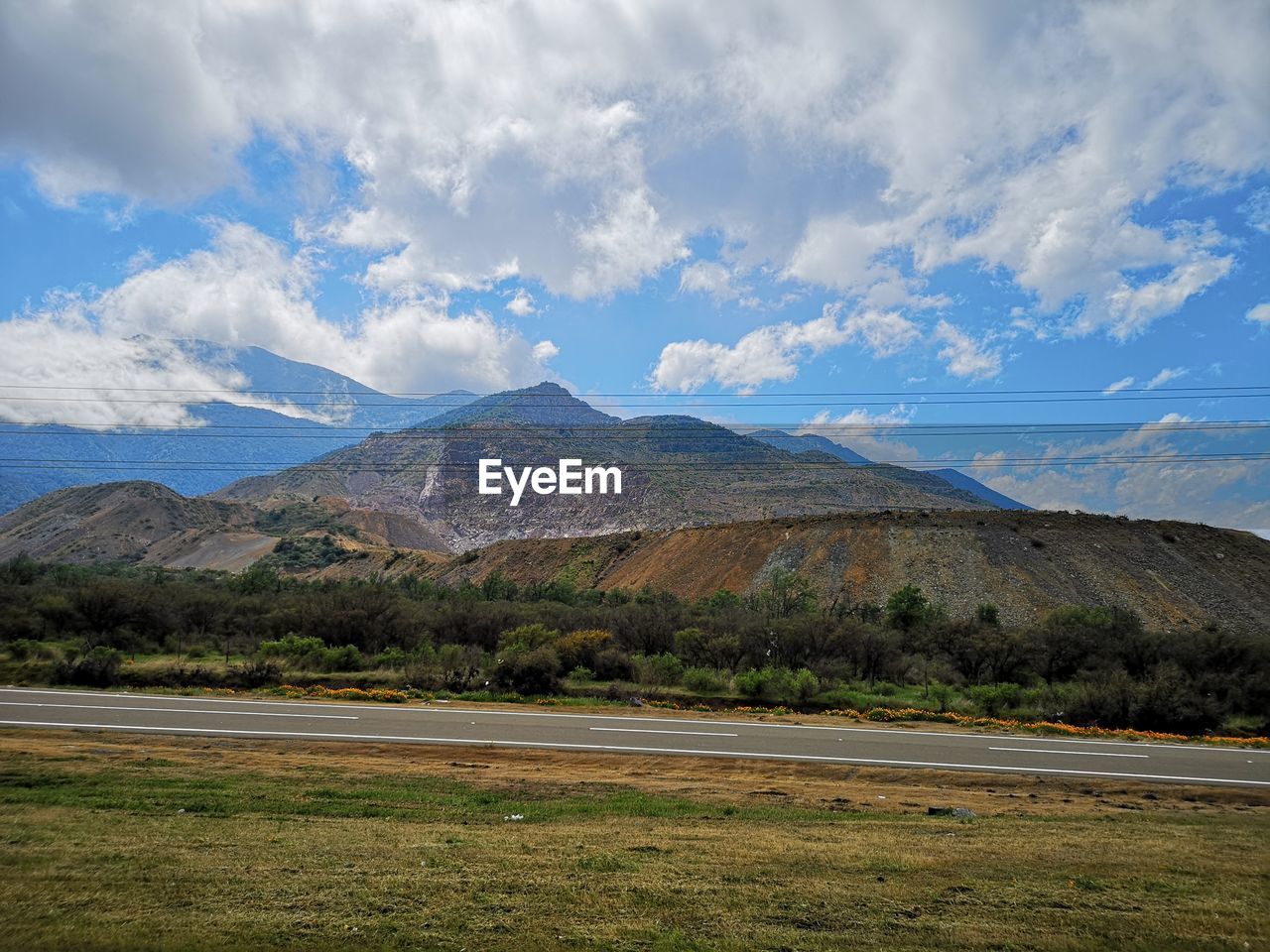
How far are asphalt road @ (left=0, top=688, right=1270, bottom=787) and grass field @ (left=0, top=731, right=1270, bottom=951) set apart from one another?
268 centimetres

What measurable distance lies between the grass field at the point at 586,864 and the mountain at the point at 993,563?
44856 mm

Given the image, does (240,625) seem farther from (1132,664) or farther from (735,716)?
(1132,664)

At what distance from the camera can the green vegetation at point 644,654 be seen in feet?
74.5

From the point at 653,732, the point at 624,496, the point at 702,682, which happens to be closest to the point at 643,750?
the point at 653,732

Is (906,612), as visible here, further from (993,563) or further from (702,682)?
(993,563)

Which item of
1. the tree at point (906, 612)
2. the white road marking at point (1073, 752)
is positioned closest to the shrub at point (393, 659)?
the white road marking at point (1073, 752)

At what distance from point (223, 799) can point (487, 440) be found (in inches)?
7240

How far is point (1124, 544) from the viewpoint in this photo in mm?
61281

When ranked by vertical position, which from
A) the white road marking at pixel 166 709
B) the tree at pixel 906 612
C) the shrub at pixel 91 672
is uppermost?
the tree at pixel 906 612

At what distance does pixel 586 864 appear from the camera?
7.48m

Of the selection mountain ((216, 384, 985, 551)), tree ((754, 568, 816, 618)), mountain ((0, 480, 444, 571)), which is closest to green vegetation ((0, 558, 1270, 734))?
tree ((754, 568, 816, 618))

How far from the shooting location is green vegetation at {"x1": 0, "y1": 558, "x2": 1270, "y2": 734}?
2270cm

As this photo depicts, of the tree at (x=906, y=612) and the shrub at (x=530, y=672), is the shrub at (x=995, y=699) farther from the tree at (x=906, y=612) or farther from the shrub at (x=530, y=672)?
the shrub at (x=530, y=672)
